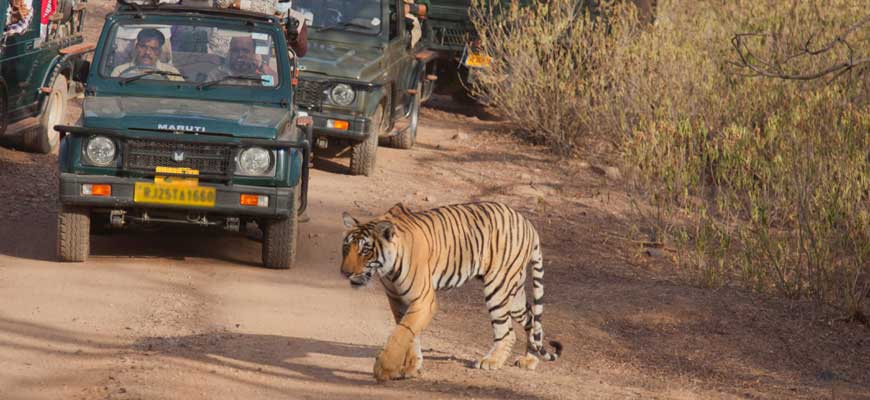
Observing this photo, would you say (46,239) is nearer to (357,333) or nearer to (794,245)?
(357,333)

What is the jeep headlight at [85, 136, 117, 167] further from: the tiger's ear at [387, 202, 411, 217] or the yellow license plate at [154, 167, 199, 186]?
the tiger's ear at [387, 202, 411, 217]

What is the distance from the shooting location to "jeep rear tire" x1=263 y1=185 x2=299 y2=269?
902 cm

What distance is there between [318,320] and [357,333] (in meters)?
0.39

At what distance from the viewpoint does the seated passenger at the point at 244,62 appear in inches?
382

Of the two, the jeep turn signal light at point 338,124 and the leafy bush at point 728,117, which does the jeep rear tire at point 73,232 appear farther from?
the jeep turn signal light at point 338,124

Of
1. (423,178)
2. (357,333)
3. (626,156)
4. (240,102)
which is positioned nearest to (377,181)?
(423,178)

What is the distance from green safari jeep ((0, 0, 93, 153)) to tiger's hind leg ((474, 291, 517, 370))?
6013mm

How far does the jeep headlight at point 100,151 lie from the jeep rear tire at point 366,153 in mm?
4933

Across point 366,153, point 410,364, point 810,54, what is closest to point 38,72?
point 366,153

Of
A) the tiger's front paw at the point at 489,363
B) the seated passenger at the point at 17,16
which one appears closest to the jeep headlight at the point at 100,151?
the tiger's front paw at the point at 489,363

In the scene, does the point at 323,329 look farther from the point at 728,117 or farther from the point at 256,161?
the point at 728,117

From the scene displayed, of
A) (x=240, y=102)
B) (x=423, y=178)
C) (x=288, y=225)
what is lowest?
(x=423, y=178)

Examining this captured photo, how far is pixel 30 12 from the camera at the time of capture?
12344 mm

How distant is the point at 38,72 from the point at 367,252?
7.80m
